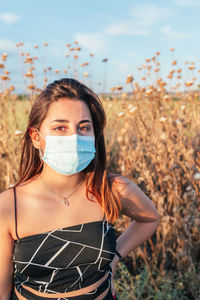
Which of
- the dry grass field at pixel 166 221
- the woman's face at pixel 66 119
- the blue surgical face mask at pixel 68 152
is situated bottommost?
the dry grass field at pixel 166 221

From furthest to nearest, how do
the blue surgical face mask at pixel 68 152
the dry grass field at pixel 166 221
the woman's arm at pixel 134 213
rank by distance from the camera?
1. the dry grass field at pixel 166 221
2. the woman's arm at pixel 134 213
3. the blue surgical face mask at pixel 68 152

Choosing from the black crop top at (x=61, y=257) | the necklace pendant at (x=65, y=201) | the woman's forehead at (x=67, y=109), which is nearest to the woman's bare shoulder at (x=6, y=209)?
the black crop top at (x=61, y=257)

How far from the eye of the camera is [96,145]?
1.73 meters

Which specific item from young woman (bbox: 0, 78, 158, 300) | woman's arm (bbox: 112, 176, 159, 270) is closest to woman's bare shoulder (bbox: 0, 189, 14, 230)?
young woman (bbox: 0, 78, 158, 300)

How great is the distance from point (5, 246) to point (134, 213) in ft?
2.36

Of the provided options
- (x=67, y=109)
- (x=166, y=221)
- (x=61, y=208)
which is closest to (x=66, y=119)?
(x=67, y=109)

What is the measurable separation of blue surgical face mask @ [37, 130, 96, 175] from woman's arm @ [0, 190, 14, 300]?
0.83 ft

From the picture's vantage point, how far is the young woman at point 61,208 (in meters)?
1.42

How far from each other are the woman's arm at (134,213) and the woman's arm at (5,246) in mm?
575

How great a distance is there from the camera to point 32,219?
57.3 inches

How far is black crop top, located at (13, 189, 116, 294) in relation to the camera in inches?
55.4

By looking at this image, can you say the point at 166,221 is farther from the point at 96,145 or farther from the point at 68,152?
the point at 68,152

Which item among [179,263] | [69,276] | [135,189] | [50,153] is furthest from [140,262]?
[50,153]

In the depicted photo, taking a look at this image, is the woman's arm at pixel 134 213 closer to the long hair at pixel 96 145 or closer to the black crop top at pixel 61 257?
the long hair at pixel 96 145
